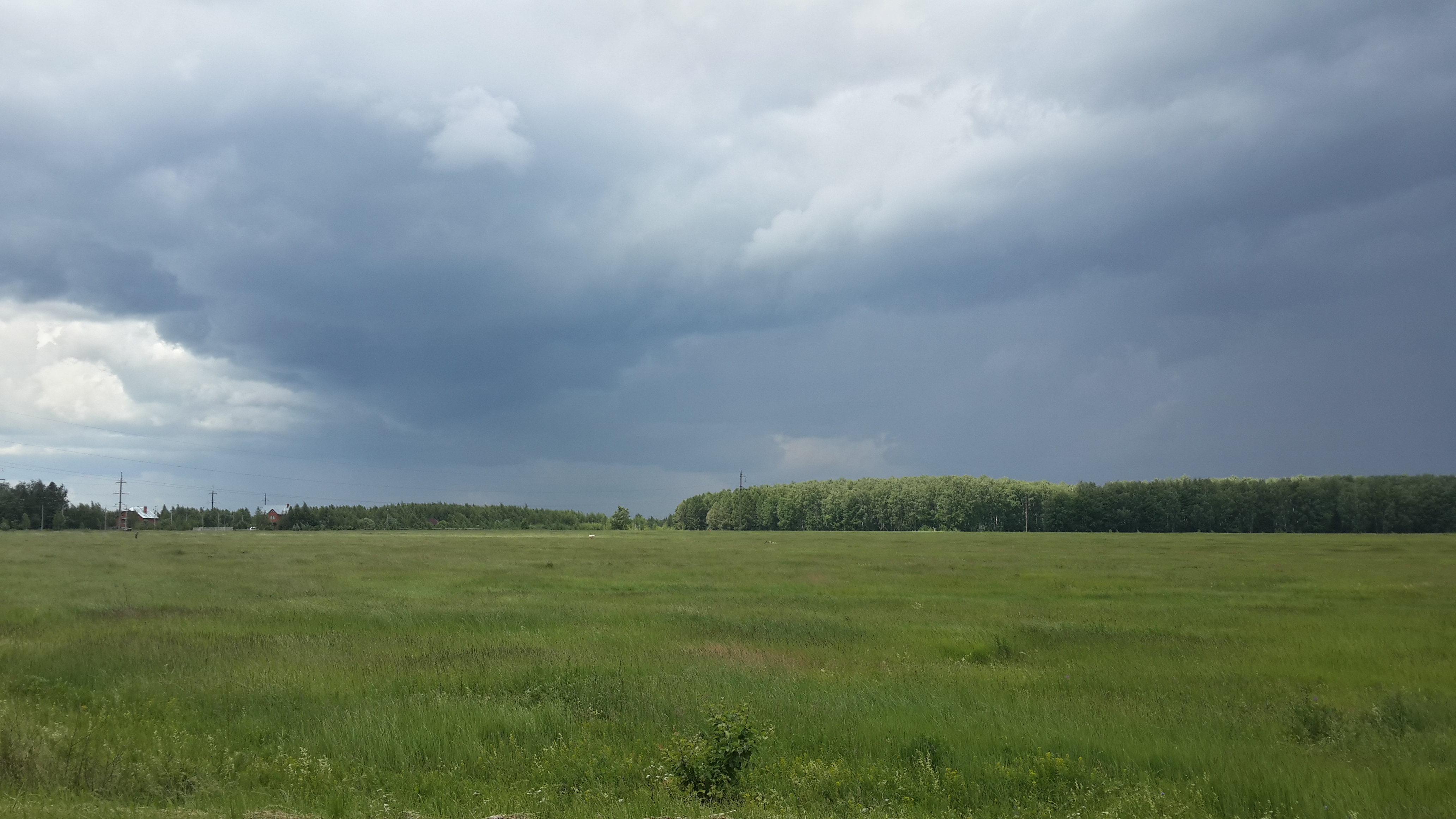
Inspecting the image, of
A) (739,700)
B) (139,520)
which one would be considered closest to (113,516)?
(139,520)

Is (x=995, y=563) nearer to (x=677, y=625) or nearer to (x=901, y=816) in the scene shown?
(x=677, y=625)

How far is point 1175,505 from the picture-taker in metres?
150

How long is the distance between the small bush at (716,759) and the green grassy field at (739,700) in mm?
284

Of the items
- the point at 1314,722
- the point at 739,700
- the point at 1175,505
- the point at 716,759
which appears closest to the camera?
the point at 716,759

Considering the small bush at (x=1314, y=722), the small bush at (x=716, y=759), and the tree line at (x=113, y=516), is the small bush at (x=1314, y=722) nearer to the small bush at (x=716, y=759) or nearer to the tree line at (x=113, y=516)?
the small bush at (x=716, y=759)

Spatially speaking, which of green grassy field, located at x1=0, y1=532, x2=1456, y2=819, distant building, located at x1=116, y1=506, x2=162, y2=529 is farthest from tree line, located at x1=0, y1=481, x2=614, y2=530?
green grassy field, located at x1=0, y1=532, x2=1456, y2=819

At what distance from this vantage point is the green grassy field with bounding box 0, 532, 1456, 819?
9086 mm

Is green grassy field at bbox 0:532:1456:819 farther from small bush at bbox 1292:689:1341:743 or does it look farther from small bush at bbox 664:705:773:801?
small bush at bbox 664:705:773:801

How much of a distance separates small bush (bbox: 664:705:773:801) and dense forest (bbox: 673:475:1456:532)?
509 feet

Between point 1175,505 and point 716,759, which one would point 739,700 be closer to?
point 716,759

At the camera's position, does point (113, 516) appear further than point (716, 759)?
Yes

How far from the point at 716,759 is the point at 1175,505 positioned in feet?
535

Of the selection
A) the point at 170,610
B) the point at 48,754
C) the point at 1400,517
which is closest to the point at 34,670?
the point at 48,754

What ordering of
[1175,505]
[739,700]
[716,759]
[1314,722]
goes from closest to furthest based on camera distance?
[716,759]
[1314,722]
[739,700]
[1175,505]
